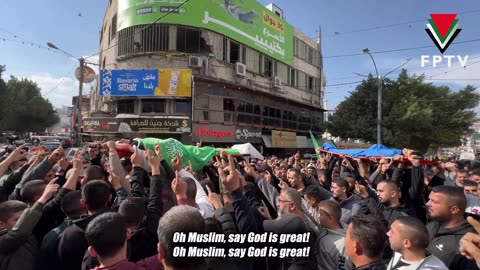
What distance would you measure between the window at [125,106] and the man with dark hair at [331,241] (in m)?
20.0

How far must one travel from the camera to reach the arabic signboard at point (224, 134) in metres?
21.3

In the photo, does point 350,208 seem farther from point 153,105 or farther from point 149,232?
point 153,105

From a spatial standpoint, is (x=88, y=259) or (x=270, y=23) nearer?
(x=88, y=259)

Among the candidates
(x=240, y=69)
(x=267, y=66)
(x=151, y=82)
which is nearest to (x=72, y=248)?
(x=151, y=82)

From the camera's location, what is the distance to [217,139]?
2245 cm

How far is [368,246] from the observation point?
7.81ft

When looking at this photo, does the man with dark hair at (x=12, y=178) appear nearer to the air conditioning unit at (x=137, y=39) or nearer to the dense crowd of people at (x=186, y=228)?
the dense crowd of people at (x=186, y=228)

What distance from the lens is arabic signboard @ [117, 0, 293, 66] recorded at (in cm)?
2134

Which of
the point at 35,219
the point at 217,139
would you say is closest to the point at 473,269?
the point at 35,219

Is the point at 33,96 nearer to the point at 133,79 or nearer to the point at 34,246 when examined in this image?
the point at 133,79

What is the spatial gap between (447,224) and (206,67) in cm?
1981

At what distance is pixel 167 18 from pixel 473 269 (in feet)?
69.7

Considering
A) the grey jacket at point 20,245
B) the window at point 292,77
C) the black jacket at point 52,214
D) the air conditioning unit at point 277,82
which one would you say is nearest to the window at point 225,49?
the air conditioning unit at point 277,82

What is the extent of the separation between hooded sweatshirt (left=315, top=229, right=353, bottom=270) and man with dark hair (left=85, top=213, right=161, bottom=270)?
1523 millimetres
